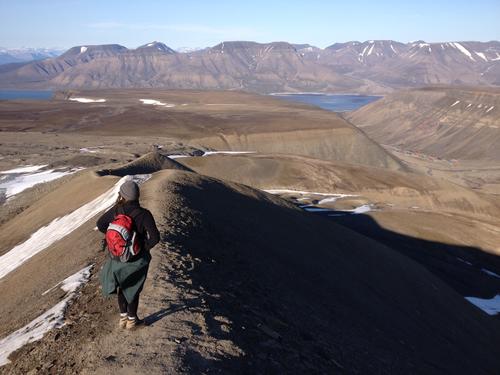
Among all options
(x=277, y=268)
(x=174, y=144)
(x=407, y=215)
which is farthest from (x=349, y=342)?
(x=174, y=144)

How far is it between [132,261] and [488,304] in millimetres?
27193

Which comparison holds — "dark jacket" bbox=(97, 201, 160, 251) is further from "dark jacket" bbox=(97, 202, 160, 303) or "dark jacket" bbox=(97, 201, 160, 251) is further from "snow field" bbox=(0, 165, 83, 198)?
"snow field" bbox=(0, 165, 83, 198)

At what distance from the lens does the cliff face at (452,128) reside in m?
152

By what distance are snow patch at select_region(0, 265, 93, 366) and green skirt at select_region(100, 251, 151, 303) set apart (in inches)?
69.5

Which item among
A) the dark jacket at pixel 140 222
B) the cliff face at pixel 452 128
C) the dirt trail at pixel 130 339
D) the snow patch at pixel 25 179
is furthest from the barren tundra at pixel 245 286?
the cliff face at pixel 452 128

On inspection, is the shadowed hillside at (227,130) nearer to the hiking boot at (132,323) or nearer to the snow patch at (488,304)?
the snow patch at (488,304)

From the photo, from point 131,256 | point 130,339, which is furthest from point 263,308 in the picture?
point 131,256

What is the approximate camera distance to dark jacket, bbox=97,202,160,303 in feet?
26.2

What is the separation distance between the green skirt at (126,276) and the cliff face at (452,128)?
14812 centimetres

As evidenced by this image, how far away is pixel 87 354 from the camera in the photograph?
7.89 metres

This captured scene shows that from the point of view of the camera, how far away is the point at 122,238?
781cm

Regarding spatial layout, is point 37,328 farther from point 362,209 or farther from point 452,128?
point 452,128

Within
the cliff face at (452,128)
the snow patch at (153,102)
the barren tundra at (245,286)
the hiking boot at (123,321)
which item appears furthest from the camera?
the snow patch at (153,102)

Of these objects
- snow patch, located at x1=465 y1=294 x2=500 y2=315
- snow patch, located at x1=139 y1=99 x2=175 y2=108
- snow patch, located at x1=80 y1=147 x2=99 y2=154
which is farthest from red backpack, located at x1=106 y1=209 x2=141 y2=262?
snow patch, located at x1=139 y1=99 x2=175 y2=108
